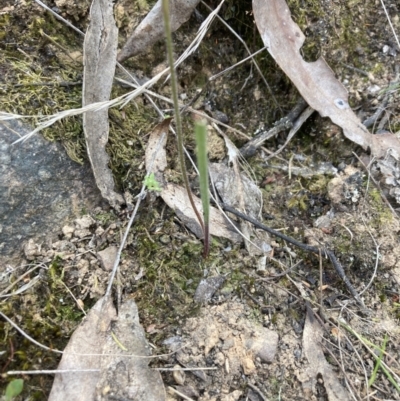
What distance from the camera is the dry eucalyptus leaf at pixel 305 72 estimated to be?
1823 mm

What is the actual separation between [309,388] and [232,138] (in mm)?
1005

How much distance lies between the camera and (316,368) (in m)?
1.35

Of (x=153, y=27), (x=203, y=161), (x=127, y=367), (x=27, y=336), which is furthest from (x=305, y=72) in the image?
(x=27, y=336)

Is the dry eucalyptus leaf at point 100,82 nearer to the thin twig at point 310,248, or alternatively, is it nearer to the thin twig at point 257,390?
the thin twig at point 310,248

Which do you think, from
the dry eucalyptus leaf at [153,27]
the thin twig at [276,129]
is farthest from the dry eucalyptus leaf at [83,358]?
the dry eucalyptus leaf at [153,27]

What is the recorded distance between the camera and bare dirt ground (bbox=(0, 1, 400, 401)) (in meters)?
1.31

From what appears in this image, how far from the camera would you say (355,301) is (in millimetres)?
1502

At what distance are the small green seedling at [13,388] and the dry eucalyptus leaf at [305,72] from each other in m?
1.47

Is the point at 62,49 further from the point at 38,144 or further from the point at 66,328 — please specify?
the point at 66,328

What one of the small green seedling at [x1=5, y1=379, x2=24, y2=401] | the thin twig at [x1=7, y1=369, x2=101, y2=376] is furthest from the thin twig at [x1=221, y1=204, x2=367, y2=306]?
the small green seedling at [x1=5, y1=379, x2=24, y2=401]

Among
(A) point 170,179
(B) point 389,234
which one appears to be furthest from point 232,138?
(B) point 389,234

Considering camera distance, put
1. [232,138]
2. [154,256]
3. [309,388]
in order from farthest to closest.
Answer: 1. [232,138]
2. [154,256]
3. [309,388]

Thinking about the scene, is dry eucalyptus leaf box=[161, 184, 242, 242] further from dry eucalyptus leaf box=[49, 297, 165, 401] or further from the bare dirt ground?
dry eucalyptus leaf box=[49, 297, 165, 401]

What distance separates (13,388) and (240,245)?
82 centimetres
